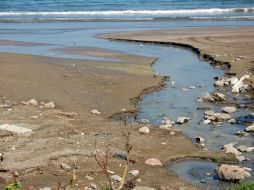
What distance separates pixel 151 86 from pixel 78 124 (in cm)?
397

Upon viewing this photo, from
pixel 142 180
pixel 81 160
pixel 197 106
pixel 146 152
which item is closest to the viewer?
pixel 142 180

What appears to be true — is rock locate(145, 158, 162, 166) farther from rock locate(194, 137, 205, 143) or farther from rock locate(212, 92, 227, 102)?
rock locate(212, 92, 227, 102)

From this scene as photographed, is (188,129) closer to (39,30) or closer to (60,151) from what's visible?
(60,151)

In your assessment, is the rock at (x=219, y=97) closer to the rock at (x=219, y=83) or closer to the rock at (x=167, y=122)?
the rock at (x=219, y=83)

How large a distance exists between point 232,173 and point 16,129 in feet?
11.8

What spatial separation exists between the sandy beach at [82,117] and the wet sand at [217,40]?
6 cm

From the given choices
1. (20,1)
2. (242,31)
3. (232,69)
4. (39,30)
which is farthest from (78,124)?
(20,1)

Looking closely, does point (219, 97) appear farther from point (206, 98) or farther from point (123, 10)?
point (123, 10)

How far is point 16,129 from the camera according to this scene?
26.8 feet

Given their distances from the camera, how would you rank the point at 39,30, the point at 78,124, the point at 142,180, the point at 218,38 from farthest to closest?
the point at 39,30
the point at 218,38
the point at 78,124
the point at 142,180

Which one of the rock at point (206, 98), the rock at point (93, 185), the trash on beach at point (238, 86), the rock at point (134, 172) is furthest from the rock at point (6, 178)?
the trash on beach at point (238, 86)

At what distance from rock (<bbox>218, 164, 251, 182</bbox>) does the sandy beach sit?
20.5 inches

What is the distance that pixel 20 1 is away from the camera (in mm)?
48156

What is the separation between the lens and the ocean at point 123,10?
34.7 meters
